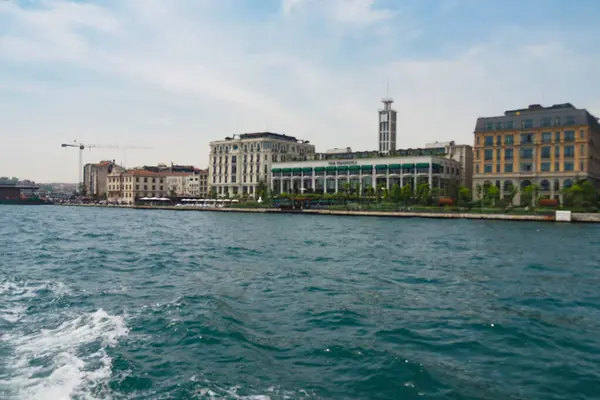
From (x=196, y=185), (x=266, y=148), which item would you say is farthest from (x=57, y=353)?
(x=196, y=185)

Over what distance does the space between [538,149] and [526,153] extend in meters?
2.12

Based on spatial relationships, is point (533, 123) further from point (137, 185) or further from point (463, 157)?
point (137, 185)

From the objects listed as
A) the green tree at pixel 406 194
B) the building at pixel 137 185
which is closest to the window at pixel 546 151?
the green tree at pixel 406 194

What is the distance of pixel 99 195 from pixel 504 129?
152016 mm

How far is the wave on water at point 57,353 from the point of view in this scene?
9906mm

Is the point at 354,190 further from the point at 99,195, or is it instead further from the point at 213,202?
the point at 99,195

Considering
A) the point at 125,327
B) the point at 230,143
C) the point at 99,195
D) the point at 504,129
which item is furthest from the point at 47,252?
the point at 99,195

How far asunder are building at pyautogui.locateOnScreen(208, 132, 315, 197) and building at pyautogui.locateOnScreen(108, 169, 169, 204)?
32.0 meters

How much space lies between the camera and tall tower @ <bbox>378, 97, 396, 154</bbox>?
127688 mm

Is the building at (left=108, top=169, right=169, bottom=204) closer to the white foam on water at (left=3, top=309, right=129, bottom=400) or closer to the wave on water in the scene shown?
the wave on water

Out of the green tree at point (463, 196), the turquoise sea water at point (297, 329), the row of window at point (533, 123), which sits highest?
the row of window at point (533, 123)

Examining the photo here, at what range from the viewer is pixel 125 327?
14.0 meters

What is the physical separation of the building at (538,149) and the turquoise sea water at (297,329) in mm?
67156

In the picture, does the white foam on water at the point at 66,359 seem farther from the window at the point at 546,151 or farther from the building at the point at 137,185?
the building at the point at 137,185
